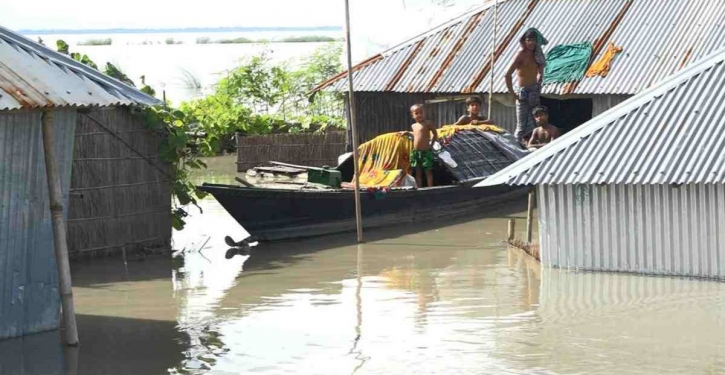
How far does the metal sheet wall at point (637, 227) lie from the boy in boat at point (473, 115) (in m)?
6.48

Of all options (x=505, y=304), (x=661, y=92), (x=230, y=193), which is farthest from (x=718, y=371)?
(x=230, y=193)

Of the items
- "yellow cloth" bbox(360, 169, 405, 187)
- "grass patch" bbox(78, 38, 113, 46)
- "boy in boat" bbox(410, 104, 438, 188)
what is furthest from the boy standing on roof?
"grass patch" bbox(78, 38, 113, 46)

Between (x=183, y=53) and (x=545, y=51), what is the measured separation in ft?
56.6

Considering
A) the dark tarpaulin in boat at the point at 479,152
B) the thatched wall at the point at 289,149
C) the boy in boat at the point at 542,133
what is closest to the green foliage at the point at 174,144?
the dark tarpaulin in boat at the point at 479,152

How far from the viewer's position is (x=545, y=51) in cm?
2047

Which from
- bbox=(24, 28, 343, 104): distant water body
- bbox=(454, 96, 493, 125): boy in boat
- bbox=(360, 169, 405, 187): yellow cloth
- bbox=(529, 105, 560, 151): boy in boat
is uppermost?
bbox=(24, 28, 343, 104): distant water body

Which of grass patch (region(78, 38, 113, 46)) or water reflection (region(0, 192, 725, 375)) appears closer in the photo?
→ water reflection (region(0, 192, 725, 375))

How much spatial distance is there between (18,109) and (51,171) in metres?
0.62

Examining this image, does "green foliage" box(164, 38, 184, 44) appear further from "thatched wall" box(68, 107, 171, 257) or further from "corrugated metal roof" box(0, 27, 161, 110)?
"corrugated metal roof" box(0, 27, 161, 110)

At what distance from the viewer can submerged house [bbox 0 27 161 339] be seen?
9.11 m

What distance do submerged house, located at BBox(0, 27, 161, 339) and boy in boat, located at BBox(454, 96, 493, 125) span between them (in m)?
9.48

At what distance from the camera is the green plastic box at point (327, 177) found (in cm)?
1658

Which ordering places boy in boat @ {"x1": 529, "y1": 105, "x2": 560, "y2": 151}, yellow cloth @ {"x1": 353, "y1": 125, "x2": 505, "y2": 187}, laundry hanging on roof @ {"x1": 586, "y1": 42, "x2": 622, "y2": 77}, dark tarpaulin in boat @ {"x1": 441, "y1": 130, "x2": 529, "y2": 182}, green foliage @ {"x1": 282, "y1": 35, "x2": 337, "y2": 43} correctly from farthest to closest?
green foliage @ {"x1": 282, "y1": 35, "x2": 337, "y2": 43} < laundry hanging on roof @ {"x1": 586, "y1": 42, "x2": 622, "y2": 77} < dark tarpaulin in boat @ {"x1": 441, "y1": 130, "x2": 529, "y2": 182} < boy in boat @ {"x1": 529, "y1": 105, "x2": 560, "y2": 151} < yellow cloth @ {"x1": 353, "y1": 125, "x2": 505, "y2": 187}

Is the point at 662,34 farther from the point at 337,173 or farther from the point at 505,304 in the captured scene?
the point at 505,304
